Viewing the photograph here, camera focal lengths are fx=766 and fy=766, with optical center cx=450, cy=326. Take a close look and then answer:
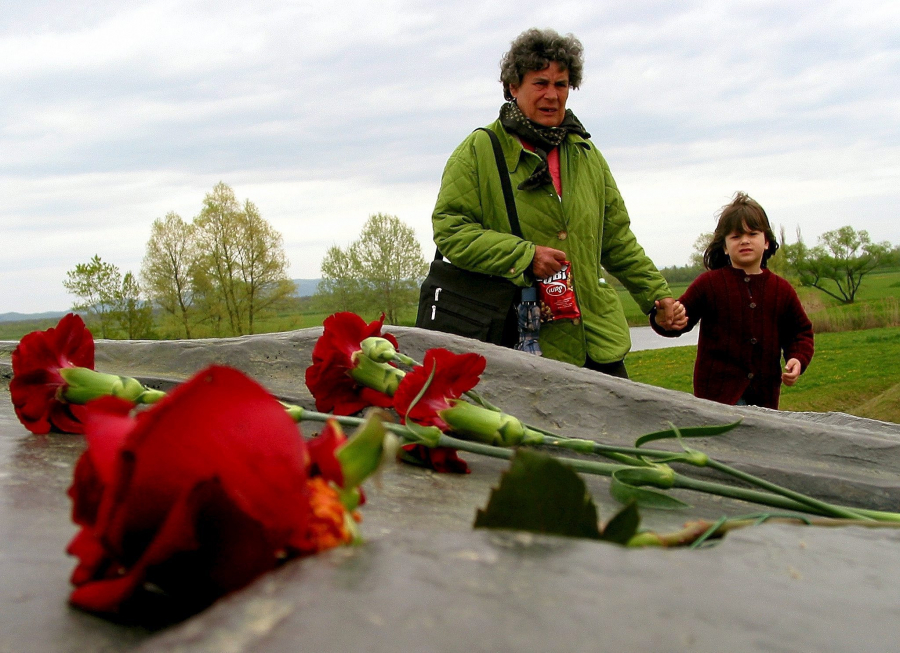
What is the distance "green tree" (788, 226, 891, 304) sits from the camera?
37250 mm

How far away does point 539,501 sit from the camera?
75cm

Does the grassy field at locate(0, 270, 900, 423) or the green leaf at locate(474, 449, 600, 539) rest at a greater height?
the green leaf at locate(474, 449, 600, 539)

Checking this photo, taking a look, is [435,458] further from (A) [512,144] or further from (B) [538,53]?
(B) [538,53]

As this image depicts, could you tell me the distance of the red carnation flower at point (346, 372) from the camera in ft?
5.64

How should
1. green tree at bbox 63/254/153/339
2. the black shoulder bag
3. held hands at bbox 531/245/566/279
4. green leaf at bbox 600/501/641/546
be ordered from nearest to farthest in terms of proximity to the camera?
green leaf at bbox 600/501/641/546
held hands at bbox 531/245/566/279
the black shoulder bag
green tree at bbox 63/254/153/339

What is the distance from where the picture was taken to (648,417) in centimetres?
249

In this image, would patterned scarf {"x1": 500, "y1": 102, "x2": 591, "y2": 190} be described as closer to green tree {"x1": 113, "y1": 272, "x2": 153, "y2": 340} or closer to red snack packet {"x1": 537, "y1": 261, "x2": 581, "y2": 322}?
red snack packet {"x1": 537, "y1": 261, "x2": 581, "y2": 322}

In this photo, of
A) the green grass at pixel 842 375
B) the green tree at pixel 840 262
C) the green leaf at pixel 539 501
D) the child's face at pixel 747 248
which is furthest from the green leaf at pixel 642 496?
the green tree at pixel 840 262

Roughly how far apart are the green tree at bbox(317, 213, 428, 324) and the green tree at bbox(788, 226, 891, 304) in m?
17.8

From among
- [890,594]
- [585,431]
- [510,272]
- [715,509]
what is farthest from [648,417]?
[890,594]

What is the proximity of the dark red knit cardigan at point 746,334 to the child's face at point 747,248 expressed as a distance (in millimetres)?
51

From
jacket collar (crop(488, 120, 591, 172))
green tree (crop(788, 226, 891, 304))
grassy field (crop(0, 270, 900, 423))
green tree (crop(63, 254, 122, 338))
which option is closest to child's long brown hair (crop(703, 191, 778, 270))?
jacket collar (crop(488, 120, 591, 172))

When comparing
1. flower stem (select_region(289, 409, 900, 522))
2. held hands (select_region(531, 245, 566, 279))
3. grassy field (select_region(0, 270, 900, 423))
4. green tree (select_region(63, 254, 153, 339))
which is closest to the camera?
flower stem (select_region(289, 409, 900, 522))

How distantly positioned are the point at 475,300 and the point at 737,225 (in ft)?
6.08
